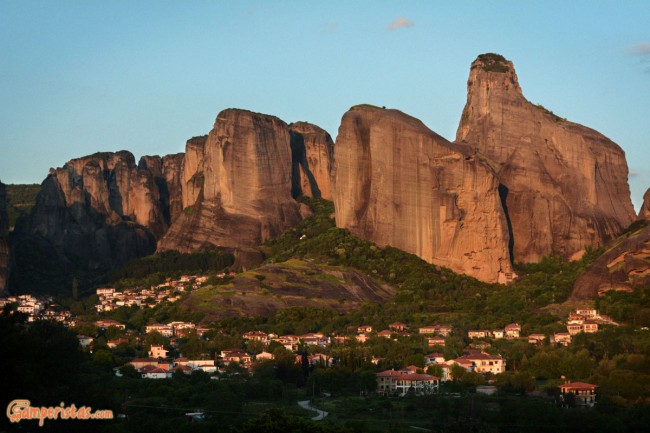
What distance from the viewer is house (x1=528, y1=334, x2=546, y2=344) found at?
317 feet

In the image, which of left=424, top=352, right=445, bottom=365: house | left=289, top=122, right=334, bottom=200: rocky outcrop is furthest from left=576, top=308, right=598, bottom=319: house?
left=289, top=122, right=334, bottom=200: rocky outcrop

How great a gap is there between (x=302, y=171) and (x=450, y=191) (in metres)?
33.8

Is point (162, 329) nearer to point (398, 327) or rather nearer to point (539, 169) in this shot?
point (398, 327)

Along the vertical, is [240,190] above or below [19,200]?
below

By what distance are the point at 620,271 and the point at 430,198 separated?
73.3 feet

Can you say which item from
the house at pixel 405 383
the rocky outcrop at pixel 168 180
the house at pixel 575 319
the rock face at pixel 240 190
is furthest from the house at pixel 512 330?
the rocky outcrop at pixel 168 180

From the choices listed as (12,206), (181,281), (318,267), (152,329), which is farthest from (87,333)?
(12,206)

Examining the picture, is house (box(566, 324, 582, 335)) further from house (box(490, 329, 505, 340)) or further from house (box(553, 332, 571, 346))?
house (box(490, 329, 505, 340))

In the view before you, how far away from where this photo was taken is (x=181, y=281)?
136 meters

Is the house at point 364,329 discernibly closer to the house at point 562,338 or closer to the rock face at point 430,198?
the house at point 562,338

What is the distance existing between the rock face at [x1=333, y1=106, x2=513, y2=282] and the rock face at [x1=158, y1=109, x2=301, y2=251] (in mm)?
16261

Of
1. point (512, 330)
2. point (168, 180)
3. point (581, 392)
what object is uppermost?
point (168, 180)

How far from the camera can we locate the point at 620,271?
10794 cm

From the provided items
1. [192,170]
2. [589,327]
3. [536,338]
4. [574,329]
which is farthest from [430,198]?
[192,170]
